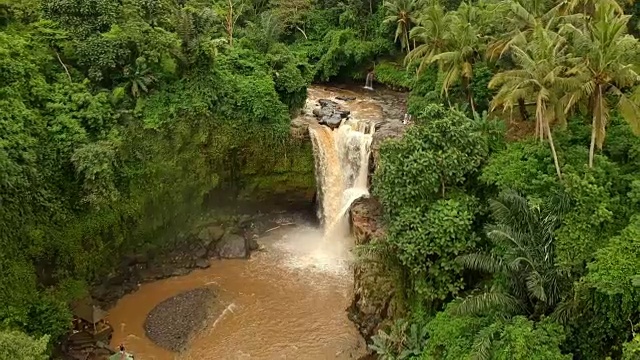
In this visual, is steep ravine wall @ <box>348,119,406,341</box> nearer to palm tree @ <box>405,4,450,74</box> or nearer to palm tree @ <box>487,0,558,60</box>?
palm tree @ <box>487,0,558,60</box>

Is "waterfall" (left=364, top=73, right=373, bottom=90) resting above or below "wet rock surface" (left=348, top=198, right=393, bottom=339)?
above

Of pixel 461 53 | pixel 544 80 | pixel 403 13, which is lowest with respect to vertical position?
pixel 544 80

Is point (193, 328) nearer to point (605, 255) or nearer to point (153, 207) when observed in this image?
point (153, 207)

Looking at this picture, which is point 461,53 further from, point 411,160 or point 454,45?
point 411,160

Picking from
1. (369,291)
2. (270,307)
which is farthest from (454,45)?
(270,307)

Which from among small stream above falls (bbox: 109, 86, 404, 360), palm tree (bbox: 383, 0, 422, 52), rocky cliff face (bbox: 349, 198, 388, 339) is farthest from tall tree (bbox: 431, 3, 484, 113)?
palm tree (bbox: 383, 0, 422, 52)

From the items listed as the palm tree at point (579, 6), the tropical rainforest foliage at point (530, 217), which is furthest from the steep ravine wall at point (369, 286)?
the palm tree at point (579, 6)
